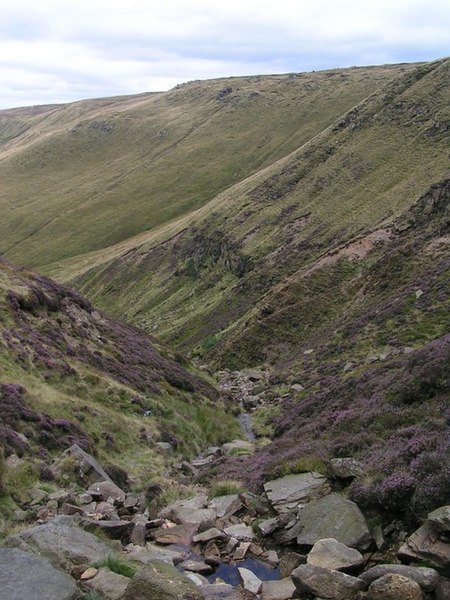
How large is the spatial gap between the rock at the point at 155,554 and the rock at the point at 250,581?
62.9 inches

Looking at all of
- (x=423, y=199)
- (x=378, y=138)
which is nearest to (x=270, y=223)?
(x=378, y=138)

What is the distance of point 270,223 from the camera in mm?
94188

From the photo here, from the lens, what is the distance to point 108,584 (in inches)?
393

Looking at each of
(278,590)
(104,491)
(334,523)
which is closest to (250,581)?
(278,590)

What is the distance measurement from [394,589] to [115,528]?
7.61m

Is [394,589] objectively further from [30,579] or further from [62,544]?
[62,544]

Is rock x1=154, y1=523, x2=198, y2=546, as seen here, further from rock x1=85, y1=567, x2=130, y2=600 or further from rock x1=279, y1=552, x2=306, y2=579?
rock x1=85, y1=567, x2=130, y2=600

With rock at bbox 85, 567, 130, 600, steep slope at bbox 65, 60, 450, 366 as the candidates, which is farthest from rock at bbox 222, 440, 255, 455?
steep slope at bbox 65, 60, 450, 366

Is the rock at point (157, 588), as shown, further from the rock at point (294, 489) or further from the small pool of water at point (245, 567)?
the rock at point (294, 489)

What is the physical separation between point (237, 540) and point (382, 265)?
50984 mm

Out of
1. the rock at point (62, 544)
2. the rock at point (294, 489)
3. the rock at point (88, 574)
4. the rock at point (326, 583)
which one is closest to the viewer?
the rock at point (326, 583)

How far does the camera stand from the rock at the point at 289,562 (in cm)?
1202

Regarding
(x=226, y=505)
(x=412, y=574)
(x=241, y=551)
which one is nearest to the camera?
(x=412, y=574)

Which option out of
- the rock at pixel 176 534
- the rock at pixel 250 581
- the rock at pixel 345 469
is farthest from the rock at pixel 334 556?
the rock at pixel 176 534
